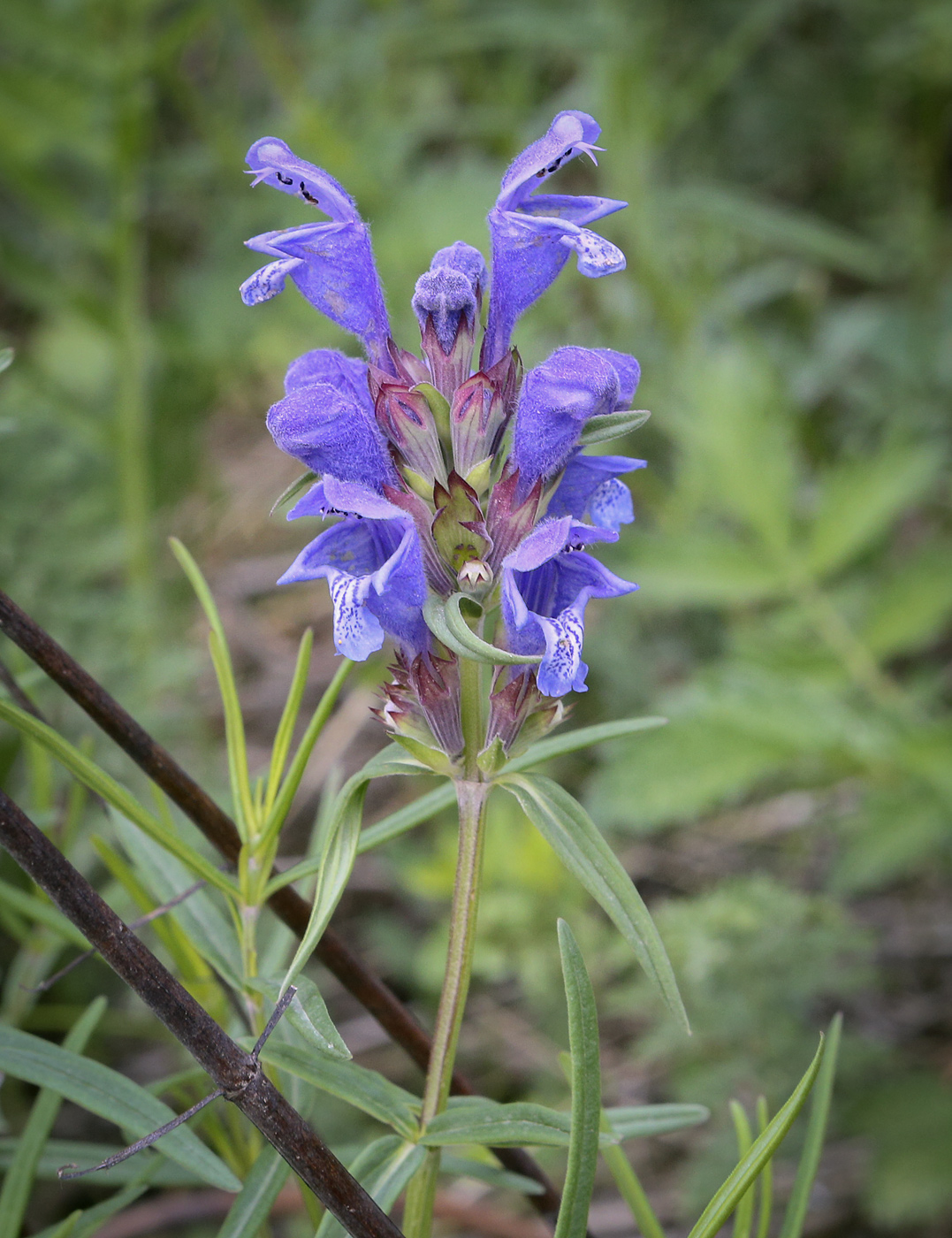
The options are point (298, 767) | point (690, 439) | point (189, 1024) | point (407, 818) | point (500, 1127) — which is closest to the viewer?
point (189, 1024)

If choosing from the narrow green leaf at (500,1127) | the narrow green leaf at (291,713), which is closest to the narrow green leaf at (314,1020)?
the narrow green leaf at (500,1127)

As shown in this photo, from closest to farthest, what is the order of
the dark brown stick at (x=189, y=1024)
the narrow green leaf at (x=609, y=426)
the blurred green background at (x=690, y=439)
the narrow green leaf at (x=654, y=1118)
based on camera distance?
the dark brown stick at (x=189, y=1024), the narrow green leaf at (x=609, y=426), the narrow green leaf at (x=654, y=1118), the blurred green background at (x=690, y=439)

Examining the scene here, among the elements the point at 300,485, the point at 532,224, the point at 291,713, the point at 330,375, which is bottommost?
the point at 291,713

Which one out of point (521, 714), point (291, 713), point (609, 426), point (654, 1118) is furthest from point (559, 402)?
point (654, 1118)

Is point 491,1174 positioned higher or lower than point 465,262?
lower

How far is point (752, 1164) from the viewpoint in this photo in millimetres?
843

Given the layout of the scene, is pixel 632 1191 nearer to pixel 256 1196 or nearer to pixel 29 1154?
pixel 256 1196

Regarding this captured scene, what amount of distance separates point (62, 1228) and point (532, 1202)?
0.48 meters

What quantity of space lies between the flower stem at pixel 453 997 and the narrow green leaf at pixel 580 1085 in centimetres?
11

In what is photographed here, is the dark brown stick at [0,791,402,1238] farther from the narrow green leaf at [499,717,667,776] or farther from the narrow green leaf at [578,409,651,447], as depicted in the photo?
the narrow green leaf at [578,409,651,447]

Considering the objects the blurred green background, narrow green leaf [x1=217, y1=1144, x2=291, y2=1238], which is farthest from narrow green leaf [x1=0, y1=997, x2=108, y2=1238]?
the blurred green background

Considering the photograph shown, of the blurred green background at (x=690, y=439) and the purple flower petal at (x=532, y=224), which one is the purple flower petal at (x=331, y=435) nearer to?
the purple flower petal at (x=532, y=224)

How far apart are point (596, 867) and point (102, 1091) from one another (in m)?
0.48

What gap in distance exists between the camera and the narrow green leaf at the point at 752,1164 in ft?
2.63
